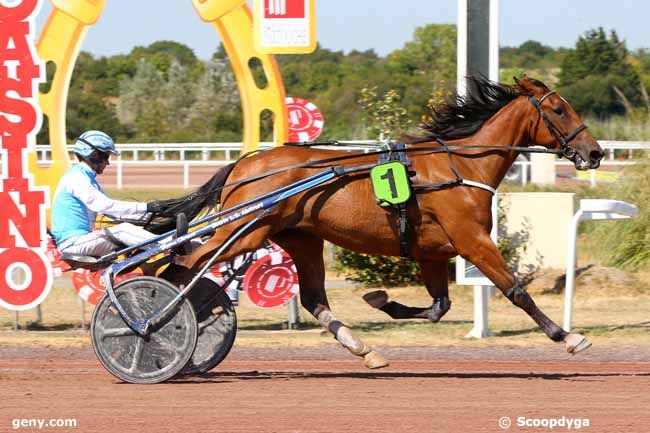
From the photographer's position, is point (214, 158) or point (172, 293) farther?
point (214, 158)

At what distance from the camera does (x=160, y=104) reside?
128 feet

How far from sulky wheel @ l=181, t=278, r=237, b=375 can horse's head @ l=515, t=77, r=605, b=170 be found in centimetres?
Answer: 251

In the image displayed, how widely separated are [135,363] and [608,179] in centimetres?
1040

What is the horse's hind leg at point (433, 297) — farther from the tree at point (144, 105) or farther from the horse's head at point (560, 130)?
the tree at point (144, 105)

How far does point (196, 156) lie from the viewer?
90.8 ft

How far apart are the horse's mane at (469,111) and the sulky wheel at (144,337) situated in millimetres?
2124

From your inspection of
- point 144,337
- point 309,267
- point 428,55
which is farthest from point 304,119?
point 428,55

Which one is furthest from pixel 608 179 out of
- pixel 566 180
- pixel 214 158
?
Result: pixel 214 158

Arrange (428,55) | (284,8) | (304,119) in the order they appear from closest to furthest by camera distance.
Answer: (284,8), (304,119), (428,55)

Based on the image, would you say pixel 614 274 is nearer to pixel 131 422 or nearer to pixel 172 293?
pixel 172 293

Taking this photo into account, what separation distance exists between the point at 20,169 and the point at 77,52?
181 cm

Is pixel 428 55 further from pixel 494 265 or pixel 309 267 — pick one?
pixel 494 265

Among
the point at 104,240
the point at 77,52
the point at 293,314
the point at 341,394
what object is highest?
the point at 77,52

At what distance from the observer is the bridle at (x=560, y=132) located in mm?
7918
